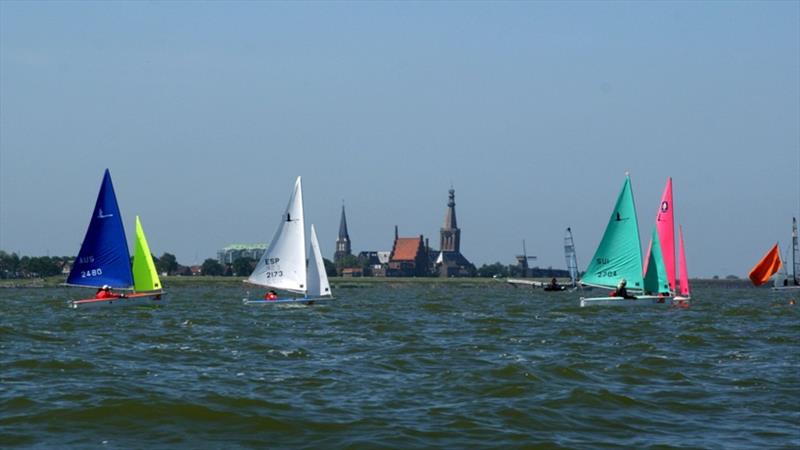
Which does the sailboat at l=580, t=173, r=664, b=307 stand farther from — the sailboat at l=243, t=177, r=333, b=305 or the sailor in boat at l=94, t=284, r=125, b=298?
the sailor in boat at l=94, t=284, r=125, b=298

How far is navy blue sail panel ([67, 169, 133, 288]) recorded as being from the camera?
202 ft

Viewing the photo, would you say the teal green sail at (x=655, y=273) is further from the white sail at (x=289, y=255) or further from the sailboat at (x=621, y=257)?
the white sail at (x=289, y=255)

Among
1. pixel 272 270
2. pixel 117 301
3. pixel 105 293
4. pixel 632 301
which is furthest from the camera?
pixel 272 270

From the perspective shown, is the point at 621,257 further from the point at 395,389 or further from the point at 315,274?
the point at 395,389

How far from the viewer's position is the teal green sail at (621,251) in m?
63.6

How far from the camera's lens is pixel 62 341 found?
3625cm

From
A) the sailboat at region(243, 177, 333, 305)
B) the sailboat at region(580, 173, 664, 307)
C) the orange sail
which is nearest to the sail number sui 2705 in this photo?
the sailboat at region(243, 177, 333, 305)

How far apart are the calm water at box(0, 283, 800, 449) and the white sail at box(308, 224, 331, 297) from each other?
25.5 meters

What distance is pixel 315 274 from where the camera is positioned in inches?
2643

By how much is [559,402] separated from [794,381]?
6.93m

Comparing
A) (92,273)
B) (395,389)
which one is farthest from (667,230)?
(395,389)

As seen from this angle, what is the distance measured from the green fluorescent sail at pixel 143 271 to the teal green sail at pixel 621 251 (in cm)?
2547

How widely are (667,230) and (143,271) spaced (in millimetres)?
31569

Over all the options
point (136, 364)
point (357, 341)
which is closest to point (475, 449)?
point (136, 364)
